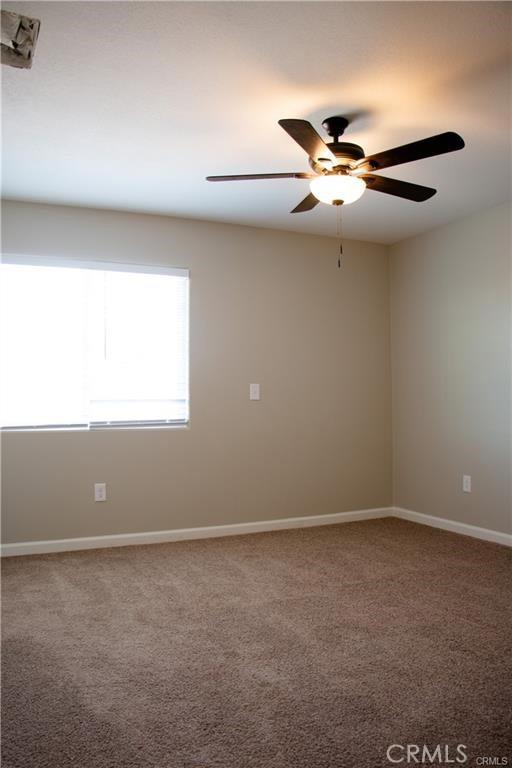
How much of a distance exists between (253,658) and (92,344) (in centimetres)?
245

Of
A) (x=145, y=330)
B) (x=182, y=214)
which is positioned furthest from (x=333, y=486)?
(x=182, y=214)

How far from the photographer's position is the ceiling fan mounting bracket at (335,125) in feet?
8.66

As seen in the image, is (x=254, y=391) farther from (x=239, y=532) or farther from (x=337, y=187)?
(x=337, y=187)

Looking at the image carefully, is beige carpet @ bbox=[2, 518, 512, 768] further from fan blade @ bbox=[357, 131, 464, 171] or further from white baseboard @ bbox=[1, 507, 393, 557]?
fan blade @ bbox=[357, 131, 464, 171]

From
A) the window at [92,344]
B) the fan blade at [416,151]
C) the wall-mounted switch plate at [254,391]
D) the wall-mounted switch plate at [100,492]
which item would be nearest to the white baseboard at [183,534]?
the wall-mounted switch plate at [100,492]

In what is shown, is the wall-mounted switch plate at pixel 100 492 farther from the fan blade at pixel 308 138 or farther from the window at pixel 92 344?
the fan blade at pixel 308 138

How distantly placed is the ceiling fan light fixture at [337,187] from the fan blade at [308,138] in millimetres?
80

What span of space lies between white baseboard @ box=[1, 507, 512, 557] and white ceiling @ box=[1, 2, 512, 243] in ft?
7.45

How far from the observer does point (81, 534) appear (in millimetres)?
3879

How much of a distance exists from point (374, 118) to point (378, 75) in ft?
1.23

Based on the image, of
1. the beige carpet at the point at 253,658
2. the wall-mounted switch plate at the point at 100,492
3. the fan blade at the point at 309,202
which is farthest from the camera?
the wall-mounted switch plate at the point at 100,492

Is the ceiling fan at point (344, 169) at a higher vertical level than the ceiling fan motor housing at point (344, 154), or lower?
lower

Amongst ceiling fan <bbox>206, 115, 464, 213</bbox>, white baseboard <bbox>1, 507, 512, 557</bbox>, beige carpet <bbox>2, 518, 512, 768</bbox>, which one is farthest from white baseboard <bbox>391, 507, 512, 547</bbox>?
ceiling fan <bbox>206, 115, 464, 213</bbox>

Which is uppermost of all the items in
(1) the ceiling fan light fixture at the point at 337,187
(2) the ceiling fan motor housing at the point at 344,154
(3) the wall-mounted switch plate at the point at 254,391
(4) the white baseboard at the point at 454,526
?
(2) the ceiling fan motor housing at the point at 344,154
